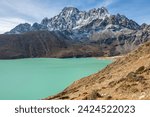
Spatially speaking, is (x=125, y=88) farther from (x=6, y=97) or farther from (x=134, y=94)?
(x=6, y=97)

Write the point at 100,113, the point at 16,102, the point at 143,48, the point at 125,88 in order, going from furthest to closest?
the point at 143,48 < the point at 125,88 < the point at 16,102 < the point at 100,113

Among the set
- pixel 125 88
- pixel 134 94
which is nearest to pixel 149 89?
pixel 134 94

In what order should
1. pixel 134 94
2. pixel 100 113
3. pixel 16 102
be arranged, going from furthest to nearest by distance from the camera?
pixel 134 94
pixel 16 102
pixel 100 113

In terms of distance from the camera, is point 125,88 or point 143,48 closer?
point 125,88

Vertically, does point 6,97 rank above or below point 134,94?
below

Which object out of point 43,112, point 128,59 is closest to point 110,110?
point 43,112

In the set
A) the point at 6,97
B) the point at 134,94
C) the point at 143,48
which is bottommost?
the point at 6,97

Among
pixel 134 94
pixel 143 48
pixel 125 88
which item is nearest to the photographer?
pixel 134 94

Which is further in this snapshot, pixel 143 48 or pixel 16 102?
pixel 143 48

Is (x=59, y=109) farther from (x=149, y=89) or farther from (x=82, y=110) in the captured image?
(x=149, y=89)
